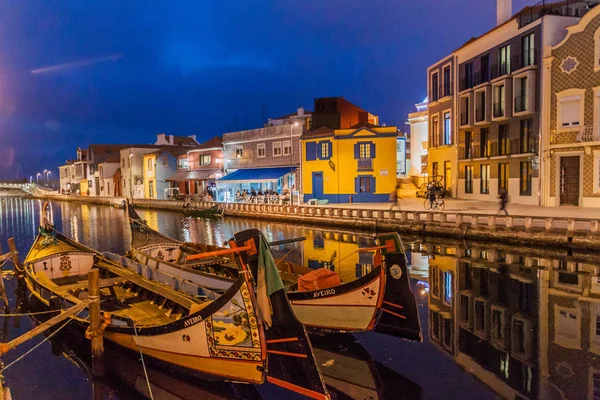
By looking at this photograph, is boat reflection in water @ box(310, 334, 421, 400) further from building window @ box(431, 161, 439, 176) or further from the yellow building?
building window @ box(431, 161, 439, 176)

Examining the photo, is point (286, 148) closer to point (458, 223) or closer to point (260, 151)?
point (260, 151)

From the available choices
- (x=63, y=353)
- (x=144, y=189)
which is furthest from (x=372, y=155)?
(x=144, y=189)

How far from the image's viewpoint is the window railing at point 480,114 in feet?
118

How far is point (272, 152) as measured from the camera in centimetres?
4772

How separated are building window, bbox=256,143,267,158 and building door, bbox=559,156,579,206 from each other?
28.5m

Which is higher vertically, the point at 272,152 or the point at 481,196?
the point at 272,152

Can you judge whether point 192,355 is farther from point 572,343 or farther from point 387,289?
point 572,343

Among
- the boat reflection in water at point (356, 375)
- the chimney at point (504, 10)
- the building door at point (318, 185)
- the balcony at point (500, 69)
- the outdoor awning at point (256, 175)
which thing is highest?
the chimney at point (504, 10)

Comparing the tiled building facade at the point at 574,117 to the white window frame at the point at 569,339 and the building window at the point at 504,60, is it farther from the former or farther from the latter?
the white window frame at the point at 569,339

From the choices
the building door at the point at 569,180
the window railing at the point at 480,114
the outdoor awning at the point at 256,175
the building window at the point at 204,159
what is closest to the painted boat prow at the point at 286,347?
the building door at the point at 569,180

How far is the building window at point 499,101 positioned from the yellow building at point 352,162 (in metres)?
8.73

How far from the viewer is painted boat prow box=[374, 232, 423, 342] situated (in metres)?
10.5

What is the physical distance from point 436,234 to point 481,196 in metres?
12.8

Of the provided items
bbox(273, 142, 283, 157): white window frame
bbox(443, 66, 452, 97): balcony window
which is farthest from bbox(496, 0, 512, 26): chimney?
bbox(273, 142, 283, 157): white window frame
